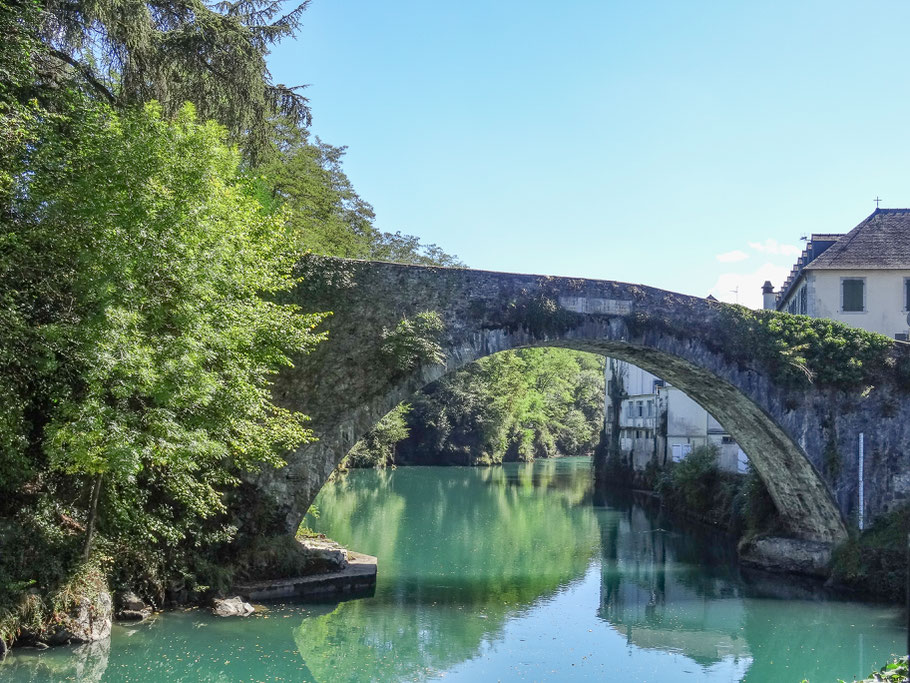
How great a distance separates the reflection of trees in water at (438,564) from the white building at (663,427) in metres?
2.87

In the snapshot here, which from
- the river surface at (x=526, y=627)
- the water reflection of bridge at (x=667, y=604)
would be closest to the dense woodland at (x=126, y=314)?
the river surface at (x=526, y=627)

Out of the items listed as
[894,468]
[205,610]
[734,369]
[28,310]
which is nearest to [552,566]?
[734,369]

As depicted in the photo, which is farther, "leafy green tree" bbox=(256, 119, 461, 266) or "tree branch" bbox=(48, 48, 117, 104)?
"leafy green tree" bbox=(256, 119, 461, 266)

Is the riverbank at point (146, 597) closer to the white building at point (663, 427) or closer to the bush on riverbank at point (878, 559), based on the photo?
the bush on riverbank at point (878, 559)

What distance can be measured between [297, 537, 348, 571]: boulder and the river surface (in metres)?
0.74

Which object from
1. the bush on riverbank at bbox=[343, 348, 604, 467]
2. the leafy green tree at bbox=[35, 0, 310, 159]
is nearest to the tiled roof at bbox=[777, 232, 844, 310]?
the leafy green tree at bbox=[35, 0, 310, 159]

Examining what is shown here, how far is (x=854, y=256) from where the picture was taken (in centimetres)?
2333

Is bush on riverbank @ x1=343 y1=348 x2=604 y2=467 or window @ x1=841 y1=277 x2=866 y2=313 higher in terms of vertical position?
window @ x1=841 y1=277 x2=866 y2=313

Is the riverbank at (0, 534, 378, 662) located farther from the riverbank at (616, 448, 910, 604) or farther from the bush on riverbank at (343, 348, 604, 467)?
the bush on riverbank at (343, 348, 604, 467)

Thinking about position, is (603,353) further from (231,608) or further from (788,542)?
(231,608)

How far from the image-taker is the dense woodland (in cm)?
927

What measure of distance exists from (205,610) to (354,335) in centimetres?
449

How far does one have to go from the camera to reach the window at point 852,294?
2319 cm

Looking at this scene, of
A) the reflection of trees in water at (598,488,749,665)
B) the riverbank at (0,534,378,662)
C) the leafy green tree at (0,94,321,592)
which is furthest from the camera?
the reflection of trees in water at (598,488,749,665)
